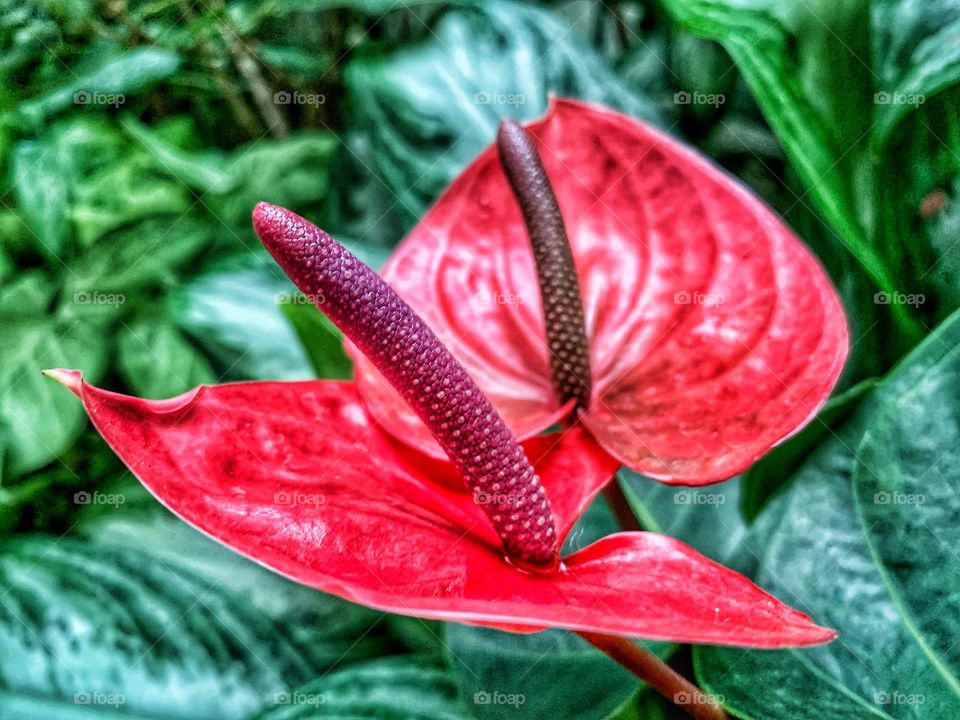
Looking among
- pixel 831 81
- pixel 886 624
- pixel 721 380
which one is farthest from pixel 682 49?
pixel 886 624

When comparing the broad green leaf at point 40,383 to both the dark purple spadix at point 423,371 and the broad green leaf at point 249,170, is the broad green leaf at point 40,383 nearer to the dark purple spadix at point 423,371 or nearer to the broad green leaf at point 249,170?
the broad green leaf at point 249,170

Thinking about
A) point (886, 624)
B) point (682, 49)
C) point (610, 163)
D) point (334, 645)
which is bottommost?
point (334, 645)

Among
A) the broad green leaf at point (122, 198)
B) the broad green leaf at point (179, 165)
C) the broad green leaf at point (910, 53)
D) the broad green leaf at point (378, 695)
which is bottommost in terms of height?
the broad green leaf at point (378, 695)

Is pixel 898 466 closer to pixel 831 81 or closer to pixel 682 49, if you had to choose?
pixel 831 81

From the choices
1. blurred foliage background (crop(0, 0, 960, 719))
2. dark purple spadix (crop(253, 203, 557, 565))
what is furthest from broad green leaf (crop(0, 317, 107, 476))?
dark purple spadix (crop(253, 203, 557, 565))

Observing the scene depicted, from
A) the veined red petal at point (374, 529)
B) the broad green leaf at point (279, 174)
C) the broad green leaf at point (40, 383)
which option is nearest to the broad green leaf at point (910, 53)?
the veined red petal at point (374, 529)

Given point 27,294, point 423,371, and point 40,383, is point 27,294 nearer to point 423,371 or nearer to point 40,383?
point 40,383
